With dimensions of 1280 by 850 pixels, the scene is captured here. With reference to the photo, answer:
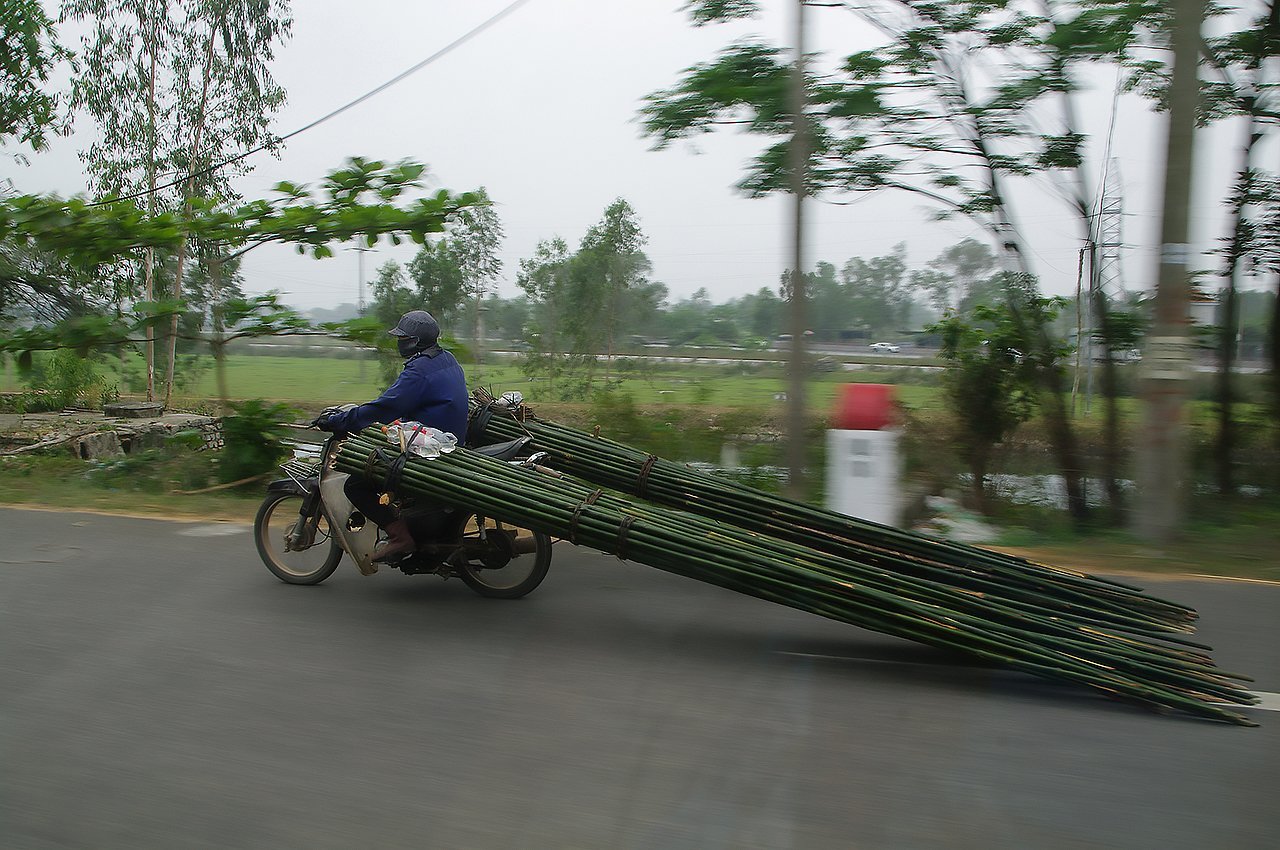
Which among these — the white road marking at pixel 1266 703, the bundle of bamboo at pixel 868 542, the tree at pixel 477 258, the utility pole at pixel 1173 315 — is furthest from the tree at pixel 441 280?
the white road marking at pixel 1266 703

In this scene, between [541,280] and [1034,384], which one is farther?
[541,280]

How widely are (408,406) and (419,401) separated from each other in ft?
0.23

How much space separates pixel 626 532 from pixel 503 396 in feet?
7.88

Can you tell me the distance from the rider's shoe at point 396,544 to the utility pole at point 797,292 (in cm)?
355

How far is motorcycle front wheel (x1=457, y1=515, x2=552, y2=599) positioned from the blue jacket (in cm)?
64

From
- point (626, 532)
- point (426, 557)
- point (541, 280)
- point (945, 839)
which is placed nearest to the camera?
point (945, 839)

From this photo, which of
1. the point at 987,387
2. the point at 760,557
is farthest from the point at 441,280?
the point at 760,557

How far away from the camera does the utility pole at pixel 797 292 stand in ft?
24.9

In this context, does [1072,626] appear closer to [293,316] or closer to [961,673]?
[961,673]

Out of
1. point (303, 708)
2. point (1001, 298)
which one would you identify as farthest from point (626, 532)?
point (1001, 298)

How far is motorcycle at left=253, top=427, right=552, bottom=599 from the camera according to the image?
5480 millimetres

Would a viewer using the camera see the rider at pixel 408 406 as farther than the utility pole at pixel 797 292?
No

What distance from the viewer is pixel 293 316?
919cm

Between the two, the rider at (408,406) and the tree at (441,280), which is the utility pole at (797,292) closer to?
the rider at (408,406)
